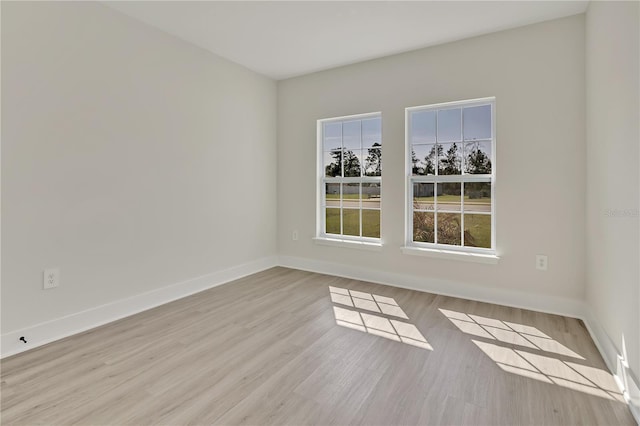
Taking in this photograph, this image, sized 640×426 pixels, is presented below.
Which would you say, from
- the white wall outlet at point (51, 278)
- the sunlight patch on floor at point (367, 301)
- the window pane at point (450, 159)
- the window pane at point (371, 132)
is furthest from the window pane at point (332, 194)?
the white wall outlet at point (51, 278)

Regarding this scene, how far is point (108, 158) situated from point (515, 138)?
3.73 m

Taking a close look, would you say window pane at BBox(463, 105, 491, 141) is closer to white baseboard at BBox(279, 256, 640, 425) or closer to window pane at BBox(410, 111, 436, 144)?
window pane at BBox(410, 111, 436, 144)

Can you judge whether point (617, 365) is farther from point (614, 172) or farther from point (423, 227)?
point (423, 227)

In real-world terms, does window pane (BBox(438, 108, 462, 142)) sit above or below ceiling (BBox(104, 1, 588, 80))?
below

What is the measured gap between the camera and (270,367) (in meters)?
2.10

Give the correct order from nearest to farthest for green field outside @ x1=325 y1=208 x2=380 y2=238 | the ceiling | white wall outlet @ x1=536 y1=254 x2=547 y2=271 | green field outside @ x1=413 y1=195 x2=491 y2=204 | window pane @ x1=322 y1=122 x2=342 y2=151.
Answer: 1. the ceiling
2. white wall outlet @ x1=536 y1=254 x2=547 y2=271
3. green field outside @ x1=413 y1=195 x2=491 y2=204
4. green field outside @ x1=325 y1=208 x2=380 y2=238
5. window pane @ x1=322 y1=122 x2=342 y2=151

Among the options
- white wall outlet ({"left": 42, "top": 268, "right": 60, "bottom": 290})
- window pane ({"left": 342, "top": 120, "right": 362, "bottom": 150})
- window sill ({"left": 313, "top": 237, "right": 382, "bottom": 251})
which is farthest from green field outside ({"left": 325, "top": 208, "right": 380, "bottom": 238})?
white wall outlet ({"left": 42, "top": 268, "right": 60, "bottom": 290})

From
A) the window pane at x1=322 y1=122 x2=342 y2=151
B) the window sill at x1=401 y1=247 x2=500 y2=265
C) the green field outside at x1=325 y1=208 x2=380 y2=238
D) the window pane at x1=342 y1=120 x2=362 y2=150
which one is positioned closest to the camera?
the window sill at x1=401 y1=247 x2=500 y2=265

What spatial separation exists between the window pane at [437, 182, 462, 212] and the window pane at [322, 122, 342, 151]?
1.49 m

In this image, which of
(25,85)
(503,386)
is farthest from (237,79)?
(503,386)

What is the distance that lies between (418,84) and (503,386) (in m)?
2.98

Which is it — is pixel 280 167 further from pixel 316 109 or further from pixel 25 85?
pixel 25 85

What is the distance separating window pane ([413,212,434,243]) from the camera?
3707 mm

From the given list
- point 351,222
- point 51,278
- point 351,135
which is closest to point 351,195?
point 351,222
